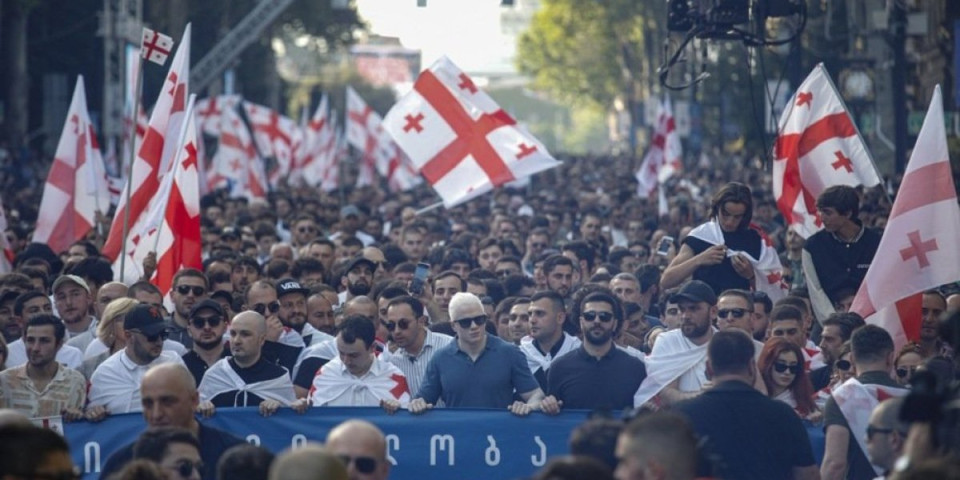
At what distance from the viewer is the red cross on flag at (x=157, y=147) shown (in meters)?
15.0

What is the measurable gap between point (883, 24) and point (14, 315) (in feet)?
63.0

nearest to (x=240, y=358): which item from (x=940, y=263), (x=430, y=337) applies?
(x=430, y=337)

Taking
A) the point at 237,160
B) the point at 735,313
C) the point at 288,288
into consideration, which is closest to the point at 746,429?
the point at 735,313

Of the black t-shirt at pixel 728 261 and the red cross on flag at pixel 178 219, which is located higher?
the red cross on flag at pixel 178 219

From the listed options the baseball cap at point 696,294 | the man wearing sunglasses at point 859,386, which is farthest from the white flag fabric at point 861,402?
the baseball cap at point 696,294

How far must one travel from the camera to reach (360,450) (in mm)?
6418

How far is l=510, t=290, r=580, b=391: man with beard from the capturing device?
11359 millimetres

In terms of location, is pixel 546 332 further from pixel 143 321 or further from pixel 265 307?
pixel 143 321

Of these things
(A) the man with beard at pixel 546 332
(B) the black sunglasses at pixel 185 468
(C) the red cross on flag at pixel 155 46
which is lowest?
(B) the black sunglasses at pixel 185 468

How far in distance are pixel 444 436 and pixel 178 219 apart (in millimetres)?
4838

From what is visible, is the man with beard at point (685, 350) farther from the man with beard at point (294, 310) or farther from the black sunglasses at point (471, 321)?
the man with beard at point (294, 310)

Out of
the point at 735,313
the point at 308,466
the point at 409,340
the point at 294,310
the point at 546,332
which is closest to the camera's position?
the point at 308,466

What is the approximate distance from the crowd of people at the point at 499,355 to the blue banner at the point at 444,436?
7 cm

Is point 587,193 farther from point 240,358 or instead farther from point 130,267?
point 240,358
